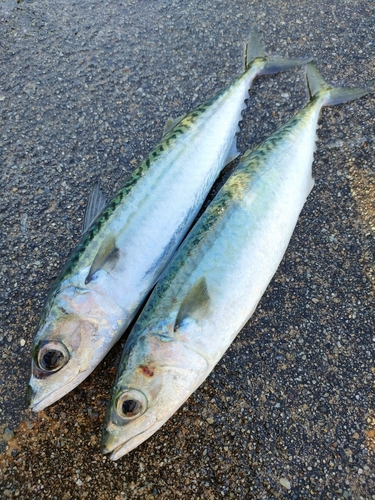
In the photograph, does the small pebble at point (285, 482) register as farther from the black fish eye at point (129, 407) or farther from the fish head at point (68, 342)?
the fish head at point (68, 342)

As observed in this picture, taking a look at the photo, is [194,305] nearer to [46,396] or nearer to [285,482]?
[46,396]

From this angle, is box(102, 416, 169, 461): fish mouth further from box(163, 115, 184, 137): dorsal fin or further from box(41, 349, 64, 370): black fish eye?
box(163, 115, 184, 137): dorsal fin

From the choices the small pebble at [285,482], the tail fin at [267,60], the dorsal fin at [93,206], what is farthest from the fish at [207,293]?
the tail fin at [267,60]

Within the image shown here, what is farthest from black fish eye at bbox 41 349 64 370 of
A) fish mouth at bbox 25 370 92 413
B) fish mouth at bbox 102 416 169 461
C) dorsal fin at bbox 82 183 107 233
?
dorsal fin at bbox 82 183 107 233

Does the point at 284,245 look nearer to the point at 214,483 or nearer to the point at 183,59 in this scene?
the point at 214,483

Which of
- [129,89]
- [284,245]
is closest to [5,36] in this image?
[129,89]

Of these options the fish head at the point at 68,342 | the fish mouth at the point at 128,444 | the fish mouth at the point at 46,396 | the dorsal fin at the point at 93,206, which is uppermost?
the dorsal fin at the point at 93,206
